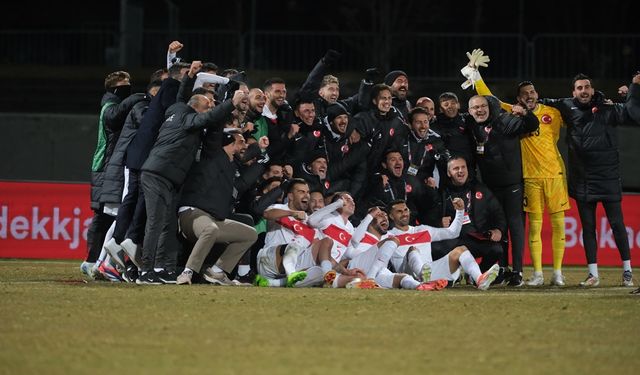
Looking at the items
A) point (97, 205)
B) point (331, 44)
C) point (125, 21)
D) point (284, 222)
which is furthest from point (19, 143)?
point (284, 222)

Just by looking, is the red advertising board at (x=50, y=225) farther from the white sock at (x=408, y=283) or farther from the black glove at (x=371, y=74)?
the white sock at (x=408, y=283)

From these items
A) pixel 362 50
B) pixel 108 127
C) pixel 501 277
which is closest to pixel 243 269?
pixel 108 127

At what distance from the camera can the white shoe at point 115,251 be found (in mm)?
12312

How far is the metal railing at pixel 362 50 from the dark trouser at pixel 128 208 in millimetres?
12320

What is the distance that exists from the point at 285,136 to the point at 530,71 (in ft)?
39.0

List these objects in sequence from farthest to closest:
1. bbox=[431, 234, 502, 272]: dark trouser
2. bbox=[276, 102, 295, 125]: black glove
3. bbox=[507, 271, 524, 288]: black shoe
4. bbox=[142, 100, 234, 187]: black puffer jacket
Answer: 1. bbox=[276, 102, 295, 125]: black glove
2. bbox=[431, 234, 502, 272]: dark trouser
3. bbox=[507, 271, 524, 288]: black shoe
4. bbox=[142, 100, 234, 187]: black puffer jacket

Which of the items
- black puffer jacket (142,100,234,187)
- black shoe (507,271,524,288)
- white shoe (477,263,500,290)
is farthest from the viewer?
black shoe (507,271,524,288)

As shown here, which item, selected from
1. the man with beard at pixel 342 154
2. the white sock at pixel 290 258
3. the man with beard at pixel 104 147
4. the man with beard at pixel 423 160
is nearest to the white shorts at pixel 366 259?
the white sock at pixel 290 258

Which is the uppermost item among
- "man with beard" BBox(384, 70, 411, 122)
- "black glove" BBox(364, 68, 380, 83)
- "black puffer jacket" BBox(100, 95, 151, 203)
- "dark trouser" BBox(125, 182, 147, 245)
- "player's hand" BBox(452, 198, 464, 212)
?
"black glove" BBox(364, 68, 380, 83)

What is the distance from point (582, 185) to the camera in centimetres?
1349

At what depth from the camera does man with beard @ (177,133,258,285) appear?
39.4ft

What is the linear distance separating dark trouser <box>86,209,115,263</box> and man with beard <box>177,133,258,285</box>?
1.85m

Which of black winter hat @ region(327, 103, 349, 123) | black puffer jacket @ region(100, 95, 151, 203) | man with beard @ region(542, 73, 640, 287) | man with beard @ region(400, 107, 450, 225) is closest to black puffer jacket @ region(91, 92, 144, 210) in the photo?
black puffer jacket @ region(100, 95, 151, 203)

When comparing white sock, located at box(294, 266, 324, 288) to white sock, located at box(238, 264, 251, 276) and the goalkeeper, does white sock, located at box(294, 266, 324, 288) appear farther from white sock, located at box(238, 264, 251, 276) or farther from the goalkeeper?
the goalkeeper
